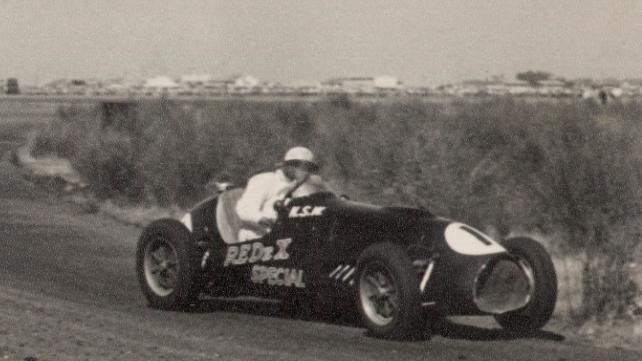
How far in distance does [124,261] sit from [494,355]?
7.55 metres

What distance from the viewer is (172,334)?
37.0 ft

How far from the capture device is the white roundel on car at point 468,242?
10.8 m

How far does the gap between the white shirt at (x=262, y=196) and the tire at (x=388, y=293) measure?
5.63ft

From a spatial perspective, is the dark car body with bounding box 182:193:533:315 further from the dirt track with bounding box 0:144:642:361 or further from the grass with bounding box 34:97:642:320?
the grass with bounding box 34:97:642:320

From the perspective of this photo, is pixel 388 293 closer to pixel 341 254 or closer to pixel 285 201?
pixel 341 254

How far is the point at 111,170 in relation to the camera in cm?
2955

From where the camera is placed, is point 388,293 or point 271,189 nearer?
point 388,293

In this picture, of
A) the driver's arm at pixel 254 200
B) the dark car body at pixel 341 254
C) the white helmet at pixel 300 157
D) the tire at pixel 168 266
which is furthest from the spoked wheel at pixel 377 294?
the tire at pixel 168 266

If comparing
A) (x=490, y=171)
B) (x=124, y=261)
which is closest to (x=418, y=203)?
(x=490, y=171)

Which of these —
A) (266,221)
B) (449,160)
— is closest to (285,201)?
(266,221)

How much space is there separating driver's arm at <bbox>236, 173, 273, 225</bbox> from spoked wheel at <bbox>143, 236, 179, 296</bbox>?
0.75m

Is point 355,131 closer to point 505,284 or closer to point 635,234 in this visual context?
point 635,234

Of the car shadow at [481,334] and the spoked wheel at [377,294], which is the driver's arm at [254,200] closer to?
the spoked wheel at [377,294]

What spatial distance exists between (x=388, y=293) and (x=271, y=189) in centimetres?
219
